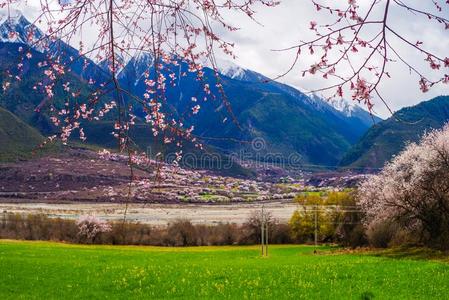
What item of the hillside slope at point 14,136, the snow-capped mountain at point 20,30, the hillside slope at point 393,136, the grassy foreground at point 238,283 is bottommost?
the grassy foreground at point 238,283

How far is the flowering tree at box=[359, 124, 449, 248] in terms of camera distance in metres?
28.1

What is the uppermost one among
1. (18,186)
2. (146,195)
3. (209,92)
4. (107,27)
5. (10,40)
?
(18,186)

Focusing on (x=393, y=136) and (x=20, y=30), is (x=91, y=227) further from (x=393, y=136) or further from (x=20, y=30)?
(x=393, y=136)

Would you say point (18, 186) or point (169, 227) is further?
point (18, 186)

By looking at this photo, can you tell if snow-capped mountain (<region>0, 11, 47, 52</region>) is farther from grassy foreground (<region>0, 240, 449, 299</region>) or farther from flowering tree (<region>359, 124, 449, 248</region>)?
flowering tree (<region>359, 124, 449, 248</region>)

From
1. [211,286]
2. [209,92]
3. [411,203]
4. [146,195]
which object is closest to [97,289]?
[211,286]

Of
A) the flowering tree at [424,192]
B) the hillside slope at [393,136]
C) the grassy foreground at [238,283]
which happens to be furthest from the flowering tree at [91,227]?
the hillside slope at [393,136]

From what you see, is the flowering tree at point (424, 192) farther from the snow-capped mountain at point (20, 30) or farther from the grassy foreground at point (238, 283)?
the snow-capped mountain at point (20, 30)

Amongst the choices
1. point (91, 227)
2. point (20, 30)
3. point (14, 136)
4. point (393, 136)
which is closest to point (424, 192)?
point (20, 30)

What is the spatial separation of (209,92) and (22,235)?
5344cm

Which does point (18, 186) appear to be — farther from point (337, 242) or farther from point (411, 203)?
point (411, 203)

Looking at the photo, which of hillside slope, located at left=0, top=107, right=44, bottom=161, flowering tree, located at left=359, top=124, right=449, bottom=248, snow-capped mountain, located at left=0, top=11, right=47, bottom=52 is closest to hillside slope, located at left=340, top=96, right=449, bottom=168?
hillside slope, located at left=0, top=107, right=44, bottom=161

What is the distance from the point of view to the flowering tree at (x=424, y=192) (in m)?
28.1

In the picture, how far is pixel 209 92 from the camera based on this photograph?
3.97 metres
